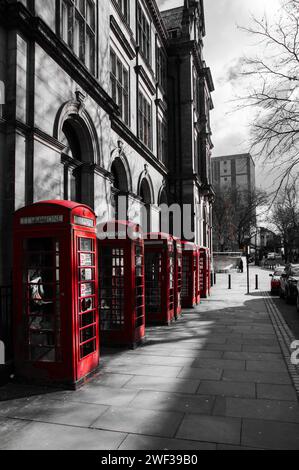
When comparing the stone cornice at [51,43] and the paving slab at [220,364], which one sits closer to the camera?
the paving slab at [220,364]

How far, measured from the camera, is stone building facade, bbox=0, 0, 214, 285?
738 cm

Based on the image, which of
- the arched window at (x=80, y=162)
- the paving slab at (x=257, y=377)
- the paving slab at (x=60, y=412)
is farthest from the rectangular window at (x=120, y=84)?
the paving slab at (x=60, y=412)

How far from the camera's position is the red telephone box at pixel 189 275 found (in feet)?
48.9

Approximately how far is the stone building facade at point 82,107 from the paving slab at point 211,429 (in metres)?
4.31

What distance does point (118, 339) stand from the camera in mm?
8172

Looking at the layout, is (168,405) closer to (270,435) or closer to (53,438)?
(270,435)

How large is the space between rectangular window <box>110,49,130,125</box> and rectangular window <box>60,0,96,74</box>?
3.12m

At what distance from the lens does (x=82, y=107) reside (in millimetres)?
10227

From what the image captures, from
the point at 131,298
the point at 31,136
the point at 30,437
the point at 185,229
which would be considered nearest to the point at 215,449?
the point at 30,437

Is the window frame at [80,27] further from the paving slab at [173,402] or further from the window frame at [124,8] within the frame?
the paving slab at [173,402]

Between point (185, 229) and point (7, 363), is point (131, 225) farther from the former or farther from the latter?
point (185, 229)

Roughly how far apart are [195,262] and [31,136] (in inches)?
373

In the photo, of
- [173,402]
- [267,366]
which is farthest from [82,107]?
[173,402]

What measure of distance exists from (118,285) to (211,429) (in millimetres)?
4233
